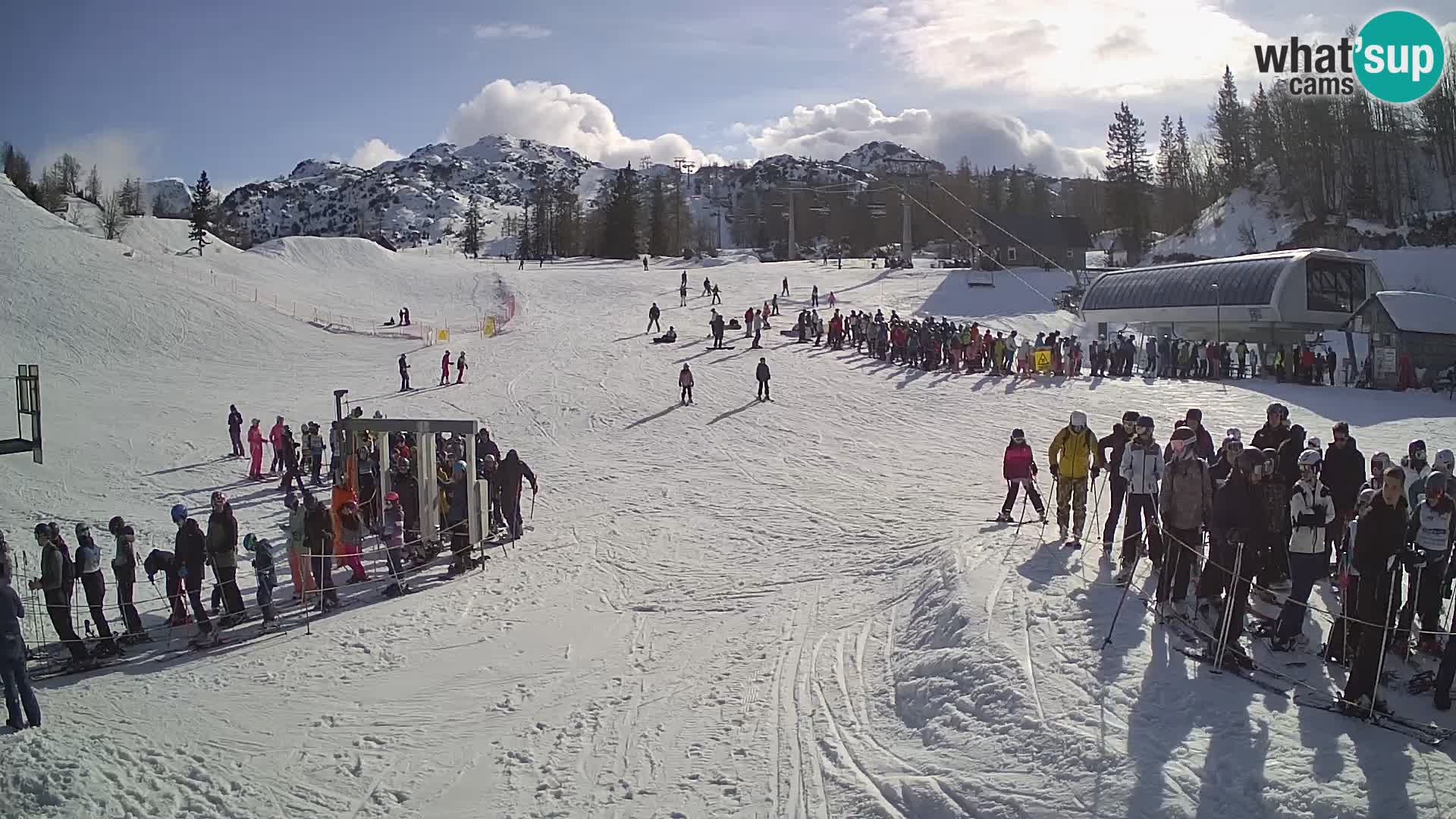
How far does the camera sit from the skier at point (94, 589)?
34.9ft

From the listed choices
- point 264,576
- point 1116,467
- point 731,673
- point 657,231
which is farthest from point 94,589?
point 657,231

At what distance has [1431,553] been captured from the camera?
7.22m

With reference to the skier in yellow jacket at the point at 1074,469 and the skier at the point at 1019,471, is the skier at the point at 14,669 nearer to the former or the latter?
the skier in yellow jacket at the point at 1074,469

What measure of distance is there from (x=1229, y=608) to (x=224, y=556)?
437 inches

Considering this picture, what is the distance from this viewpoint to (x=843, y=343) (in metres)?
33.7

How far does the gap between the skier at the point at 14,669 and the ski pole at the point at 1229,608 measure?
1028 centimetres

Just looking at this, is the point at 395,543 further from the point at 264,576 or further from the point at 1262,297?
the point at 1262,297

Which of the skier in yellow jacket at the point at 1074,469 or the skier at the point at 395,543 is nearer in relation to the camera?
the skier in yellow jacket at the point at 1074,469

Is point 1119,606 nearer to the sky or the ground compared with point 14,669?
nearer to the sky

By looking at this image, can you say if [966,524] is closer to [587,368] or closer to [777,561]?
[777,561]

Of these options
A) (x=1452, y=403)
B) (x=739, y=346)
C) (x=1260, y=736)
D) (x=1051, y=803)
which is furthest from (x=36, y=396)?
(x=1452, y=403)

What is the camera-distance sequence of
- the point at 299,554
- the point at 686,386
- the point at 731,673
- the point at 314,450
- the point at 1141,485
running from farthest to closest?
the point at 686,386 → the point at 314,450 → the point at 299,554 → the point at 1141,485 → the point at 731,673

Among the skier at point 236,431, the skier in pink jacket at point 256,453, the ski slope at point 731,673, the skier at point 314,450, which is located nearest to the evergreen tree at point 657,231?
the skier at point 236,431

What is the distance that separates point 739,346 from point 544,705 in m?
25.6
